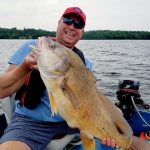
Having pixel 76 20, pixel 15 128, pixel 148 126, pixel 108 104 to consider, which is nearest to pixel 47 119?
pixel 15 128

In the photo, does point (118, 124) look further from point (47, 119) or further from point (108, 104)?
point (47, 119)

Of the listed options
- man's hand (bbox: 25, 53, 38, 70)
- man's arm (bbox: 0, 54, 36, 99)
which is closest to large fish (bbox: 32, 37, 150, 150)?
man's hand (bbox: 25, 53, 38, 70)

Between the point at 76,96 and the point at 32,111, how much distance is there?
1285 mm

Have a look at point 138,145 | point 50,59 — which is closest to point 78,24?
point 50,59

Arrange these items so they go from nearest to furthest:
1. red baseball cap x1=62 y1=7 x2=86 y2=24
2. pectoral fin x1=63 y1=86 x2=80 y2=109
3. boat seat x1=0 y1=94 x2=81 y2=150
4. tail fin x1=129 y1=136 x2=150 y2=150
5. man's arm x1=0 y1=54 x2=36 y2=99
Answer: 1. pectoral fin x1=63 y1=86 x2=80 y2=109
2. man's arm x1=0 y1=54 x2=36 y2=99
3. tail fin x1=129 y1=136 x2=150 y2=150
4. boat seat x1=0 y1=94 x2=81 y2=150
5. red baseball cap x1=62 y1=7 x2=86 y2=24

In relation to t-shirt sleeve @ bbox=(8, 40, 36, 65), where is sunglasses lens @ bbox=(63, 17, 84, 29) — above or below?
above

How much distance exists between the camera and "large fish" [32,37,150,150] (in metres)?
3.27

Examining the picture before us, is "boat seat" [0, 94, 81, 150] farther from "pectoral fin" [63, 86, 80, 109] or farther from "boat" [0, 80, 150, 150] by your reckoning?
"pectoral fin" [63, 86, 80, 109]

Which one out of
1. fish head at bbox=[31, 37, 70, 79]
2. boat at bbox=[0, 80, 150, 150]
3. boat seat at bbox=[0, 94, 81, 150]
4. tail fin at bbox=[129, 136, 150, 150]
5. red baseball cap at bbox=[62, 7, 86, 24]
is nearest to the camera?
fish head at bbox=[31, 37, 70, 79]

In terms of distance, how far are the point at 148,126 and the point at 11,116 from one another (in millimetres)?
2432

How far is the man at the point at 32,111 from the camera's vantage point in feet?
12.9

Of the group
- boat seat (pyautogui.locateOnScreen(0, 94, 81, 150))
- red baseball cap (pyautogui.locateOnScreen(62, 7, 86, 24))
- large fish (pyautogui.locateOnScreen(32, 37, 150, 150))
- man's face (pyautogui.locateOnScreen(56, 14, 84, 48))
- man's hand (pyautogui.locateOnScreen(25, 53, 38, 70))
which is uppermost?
red baseball cap (pyautogui.locateOnScreen(62, 7, 86, 24))

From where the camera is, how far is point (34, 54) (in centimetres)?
341

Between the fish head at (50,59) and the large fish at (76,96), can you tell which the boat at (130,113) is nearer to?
the large fish at (76,96)
